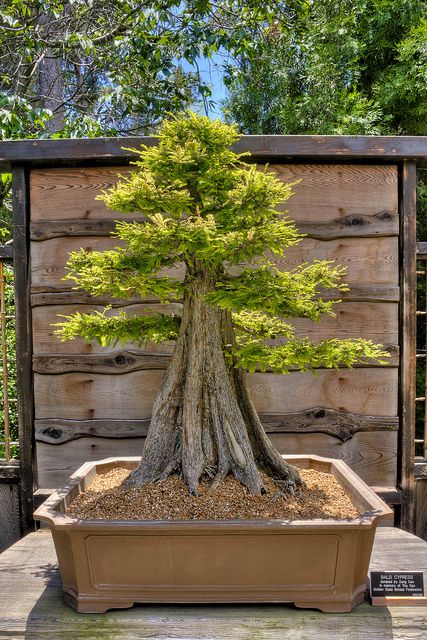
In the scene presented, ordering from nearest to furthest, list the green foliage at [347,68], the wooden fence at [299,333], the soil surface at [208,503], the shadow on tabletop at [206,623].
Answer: the shadow on tabletop at [206,623] → the soil surface at [208,503] → the wooden fence at [299,333] → the green foliage at [347,68]

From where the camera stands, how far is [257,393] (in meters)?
1.82

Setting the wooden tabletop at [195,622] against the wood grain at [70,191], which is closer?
the wooden tabletop at [195,622]

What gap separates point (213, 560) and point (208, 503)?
0.12 metres

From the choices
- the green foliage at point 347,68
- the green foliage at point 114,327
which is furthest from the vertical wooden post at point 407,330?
the green foliage at point 347,68

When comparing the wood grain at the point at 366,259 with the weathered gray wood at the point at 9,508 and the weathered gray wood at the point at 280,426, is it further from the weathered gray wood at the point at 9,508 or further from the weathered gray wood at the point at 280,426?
the weathered gray wood at the point at 9,508

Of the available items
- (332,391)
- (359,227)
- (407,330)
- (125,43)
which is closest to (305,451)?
(332,391)

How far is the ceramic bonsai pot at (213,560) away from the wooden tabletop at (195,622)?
2cm

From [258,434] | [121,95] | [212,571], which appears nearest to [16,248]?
[258,434]

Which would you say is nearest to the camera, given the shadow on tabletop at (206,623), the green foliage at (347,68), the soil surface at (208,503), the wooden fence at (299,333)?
the shadow on tabletop at (206,623)

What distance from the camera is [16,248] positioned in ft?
5.86

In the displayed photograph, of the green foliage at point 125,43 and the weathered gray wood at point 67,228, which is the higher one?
the green foliage at point 125,43

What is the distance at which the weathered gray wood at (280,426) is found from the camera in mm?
1810

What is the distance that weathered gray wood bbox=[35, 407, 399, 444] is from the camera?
1810mm

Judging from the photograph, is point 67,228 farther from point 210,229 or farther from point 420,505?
point 420,505
